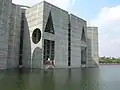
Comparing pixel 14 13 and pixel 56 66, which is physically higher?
pixel 14 13

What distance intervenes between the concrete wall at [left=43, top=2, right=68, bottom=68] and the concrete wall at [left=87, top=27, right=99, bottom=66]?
721 inches

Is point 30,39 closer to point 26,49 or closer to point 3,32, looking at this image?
point 26,49

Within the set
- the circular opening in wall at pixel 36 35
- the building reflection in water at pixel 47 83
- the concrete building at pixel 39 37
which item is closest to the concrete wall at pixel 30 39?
the concrete building at pixel 39 37

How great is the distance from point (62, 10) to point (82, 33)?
508 inches

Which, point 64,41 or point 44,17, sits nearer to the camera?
point 44,17

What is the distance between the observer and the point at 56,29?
4038cm

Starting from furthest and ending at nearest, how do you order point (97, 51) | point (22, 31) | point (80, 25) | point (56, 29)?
point (97, 51)
point (80, 25)
point (22, 31)
point (56, 29)

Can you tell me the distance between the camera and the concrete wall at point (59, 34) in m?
38.6

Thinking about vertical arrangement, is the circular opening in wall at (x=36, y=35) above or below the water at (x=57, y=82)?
above

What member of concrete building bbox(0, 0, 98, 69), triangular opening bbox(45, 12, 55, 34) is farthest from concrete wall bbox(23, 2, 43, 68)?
triangular opening bbox(45, 12, 55, 34)

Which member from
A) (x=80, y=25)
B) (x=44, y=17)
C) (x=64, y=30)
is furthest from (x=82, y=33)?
(x=44, y=17)

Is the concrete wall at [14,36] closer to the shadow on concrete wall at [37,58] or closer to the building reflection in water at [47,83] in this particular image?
the shadow on concrete wall at [37,58]

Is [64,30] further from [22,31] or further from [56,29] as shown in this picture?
[22,31]

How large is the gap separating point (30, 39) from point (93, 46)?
94.0ft
